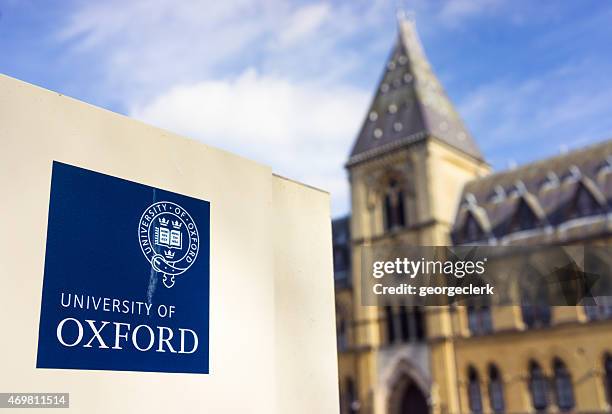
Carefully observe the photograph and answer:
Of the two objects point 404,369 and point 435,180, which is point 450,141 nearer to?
point 435,180

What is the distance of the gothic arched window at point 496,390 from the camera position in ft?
98.9

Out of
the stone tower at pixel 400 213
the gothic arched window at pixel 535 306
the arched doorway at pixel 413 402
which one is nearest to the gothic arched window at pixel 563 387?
the gothic arched window at pixel 535 306

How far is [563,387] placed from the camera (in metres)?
28.4

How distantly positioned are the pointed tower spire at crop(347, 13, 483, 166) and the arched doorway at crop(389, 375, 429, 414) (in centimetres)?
1272

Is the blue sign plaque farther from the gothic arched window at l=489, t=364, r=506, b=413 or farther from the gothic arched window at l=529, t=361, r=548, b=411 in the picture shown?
the gothic arched window at l=489, t=364, r=506, b=413

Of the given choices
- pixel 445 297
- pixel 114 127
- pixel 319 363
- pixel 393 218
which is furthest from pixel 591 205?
pixel 114 127

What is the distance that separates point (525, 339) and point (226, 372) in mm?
25276

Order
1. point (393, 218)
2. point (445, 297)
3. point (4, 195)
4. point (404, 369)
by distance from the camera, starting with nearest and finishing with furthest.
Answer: point (4, 195)
point (445, 297)
point (404, 369)
point (393, 218)

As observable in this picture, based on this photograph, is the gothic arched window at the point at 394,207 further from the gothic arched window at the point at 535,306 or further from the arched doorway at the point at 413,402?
the arched doorway at the point at 413,402

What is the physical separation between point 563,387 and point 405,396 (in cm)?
827

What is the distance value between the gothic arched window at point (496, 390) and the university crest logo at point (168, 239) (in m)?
26.3

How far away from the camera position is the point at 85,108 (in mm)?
6609

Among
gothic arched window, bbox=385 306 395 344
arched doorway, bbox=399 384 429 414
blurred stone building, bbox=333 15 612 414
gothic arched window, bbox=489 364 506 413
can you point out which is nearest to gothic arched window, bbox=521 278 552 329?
blurred stone building, bbox=333 15 612 414

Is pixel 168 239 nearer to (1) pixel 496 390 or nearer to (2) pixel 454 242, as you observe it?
(1) pixel 496 390
